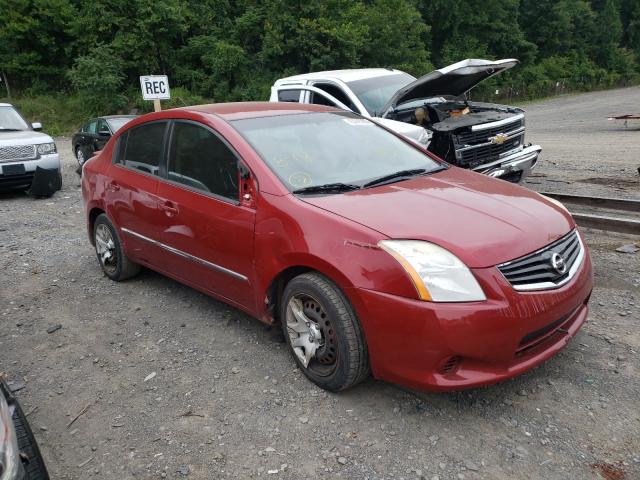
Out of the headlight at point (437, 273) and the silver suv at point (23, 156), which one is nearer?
the headlight at point (437, 273)

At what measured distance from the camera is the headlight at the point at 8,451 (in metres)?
1.94

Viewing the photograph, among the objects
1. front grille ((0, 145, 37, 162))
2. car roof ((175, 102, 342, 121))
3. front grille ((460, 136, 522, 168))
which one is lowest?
front grille ((0, 145, 37, 162))

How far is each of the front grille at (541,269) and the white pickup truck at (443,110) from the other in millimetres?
3517

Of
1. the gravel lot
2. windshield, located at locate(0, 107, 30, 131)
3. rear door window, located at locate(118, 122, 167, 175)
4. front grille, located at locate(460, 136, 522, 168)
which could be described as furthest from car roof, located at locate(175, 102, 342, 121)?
windshield, located at locate(0, 107, 30, 131)

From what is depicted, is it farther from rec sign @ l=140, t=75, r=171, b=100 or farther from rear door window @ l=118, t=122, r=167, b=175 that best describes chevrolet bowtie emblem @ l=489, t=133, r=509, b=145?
rec sign @ l=140, t=75, r=171, b=100

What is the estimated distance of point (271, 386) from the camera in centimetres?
338

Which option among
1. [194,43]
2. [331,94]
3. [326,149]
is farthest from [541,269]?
[194,43]

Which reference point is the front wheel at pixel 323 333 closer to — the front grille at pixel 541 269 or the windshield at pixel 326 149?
the windshield at pixel 326 149

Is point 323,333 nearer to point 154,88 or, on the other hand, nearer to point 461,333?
point 461,333

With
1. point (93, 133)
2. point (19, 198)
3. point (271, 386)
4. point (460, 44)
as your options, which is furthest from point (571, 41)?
point (271, 386)

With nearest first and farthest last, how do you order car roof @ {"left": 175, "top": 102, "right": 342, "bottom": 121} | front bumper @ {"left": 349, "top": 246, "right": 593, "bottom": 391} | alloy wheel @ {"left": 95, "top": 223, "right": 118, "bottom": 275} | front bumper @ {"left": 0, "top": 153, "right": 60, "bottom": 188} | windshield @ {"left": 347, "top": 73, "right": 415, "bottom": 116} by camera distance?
front bumper @ {"left": 349, "top": 246, "right": 593, "bottom": 391} → car roof @ {"left": 175, "top": 102, "right": 342, "bottom": 121} → alloy wheel @ {"left": 95, "top": 223, "right": 118, "bottom": 275} → windshield @ {"left": 347, "top": 73, "right": 415, "bottom": 116} → front bumper @ {"left": 0, "top": 153, "right": 60, "bottom": 188}

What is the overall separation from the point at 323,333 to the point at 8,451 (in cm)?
166

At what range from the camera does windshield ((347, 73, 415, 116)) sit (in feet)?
25.3

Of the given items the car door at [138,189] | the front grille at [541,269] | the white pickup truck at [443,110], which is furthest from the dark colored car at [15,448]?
the white pickup truck at [443,110]
